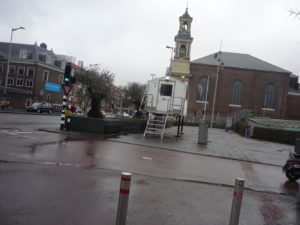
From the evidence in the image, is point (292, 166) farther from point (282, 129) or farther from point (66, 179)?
point (282, 129)

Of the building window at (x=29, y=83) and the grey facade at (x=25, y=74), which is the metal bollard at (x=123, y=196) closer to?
the grey facade at (x=25, y=74)

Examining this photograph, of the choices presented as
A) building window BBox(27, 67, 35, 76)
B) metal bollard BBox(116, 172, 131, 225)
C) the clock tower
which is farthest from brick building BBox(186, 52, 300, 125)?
metal bollard BBox(116, 172, 131, 225)

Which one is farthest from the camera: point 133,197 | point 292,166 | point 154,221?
point 292,166

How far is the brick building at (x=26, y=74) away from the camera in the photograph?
225 feet

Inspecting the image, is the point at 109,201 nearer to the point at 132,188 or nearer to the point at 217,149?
the point at 132,188

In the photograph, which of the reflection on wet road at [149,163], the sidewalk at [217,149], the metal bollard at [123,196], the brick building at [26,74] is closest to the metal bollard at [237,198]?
the metal bollard at [123,196]

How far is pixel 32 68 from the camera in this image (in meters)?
69.8

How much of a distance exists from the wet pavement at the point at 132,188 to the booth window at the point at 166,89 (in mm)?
12820

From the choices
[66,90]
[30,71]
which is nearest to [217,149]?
[66,90]

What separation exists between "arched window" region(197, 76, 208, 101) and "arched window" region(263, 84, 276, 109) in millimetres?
11856

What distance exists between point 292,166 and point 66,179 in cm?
729

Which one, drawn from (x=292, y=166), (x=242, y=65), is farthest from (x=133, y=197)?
(x=242, y=65)

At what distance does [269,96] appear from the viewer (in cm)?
6969

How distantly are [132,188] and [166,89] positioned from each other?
18566 millimetres
